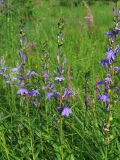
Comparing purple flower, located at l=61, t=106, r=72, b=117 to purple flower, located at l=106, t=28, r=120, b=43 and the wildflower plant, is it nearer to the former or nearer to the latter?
the wildflower plant

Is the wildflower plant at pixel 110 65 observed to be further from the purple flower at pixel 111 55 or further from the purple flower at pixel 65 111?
the purple flower at pixel 65 111

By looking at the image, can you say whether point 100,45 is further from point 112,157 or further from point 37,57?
point 112,157

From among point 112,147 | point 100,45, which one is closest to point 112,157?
point 112,147

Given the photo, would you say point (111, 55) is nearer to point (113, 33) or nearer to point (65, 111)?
point (113, 33)

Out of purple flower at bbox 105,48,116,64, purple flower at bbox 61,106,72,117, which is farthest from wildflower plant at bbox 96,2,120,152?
purple flower at bbox 61,106,72,117

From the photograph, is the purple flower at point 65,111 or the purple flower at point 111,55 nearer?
the purple flower at point 111,55

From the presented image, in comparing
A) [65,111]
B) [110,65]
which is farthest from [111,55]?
[65,111]

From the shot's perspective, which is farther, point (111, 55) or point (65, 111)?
point (65, 111)

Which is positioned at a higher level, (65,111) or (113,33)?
(113,33)

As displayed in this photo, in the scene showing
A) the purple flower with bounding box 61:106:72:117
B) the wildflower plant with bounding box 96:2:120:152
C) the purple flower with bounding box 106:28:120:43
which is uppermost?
the purple flower with bounding box 106:28:120:43

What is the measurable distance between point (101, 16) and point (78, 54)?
694cm

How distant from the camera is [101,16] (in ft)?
38.1

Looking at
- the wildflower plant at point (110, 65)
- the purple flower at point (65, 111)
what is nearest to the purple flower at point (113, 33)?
the wildflower plant at point (110, 65)

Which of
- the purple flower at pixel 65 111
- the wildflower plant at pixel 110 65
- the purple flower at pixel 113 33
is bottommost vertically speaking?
the purple flower at pixel 65 111
